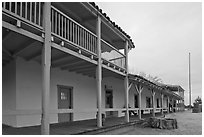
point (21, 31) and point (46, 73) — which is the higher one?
point (21, 31)

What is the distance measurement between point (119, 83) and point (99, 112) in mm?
8369

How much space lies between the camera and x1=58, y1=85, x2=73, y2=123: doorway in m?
10.3

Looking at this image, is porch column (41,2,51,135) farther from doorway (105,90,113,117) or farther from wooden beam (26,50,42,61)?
doorway (105,90,113,117)

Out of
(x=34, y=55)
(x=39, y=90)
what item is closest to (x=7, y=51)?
(x=34, y=55)

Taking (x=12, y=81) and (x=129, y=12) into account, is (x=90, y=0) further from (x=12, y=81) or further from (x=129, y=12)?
(x=129, y=12)

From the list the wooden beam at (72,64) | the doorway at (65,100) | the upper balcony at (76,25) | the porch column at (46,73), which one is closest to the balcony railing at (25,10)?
the upper balcony at (76,25)

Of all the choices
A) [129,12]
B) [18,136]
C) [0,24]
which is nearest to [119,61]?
[129,12]

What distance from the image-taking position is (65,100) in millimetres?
10734

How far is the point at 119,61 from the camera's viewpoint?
1230 cm

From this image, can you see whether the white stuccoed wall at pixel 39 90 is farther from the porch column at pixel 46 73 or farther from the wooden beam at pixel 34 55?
the porch column at pixel 46 73

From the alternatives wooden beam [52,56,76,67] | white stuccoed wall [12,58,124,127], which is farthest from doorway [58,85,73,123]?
wooden beam [52,56,76,67]

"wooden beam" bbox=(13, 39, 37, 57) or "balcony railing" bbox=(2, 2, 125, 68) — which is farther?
"wooden beam" bbox=(13, 39, 37, 57)

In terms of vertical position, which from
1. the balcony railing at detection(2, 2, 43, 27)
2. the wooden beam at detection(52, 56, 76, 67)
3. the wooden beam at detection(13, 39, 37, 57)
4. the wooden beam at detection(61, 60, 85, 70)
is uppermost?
the balcony railing at detection(2, 2, 43, 27)

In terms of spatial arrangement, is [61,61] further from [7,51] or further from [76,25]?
[7,51]
